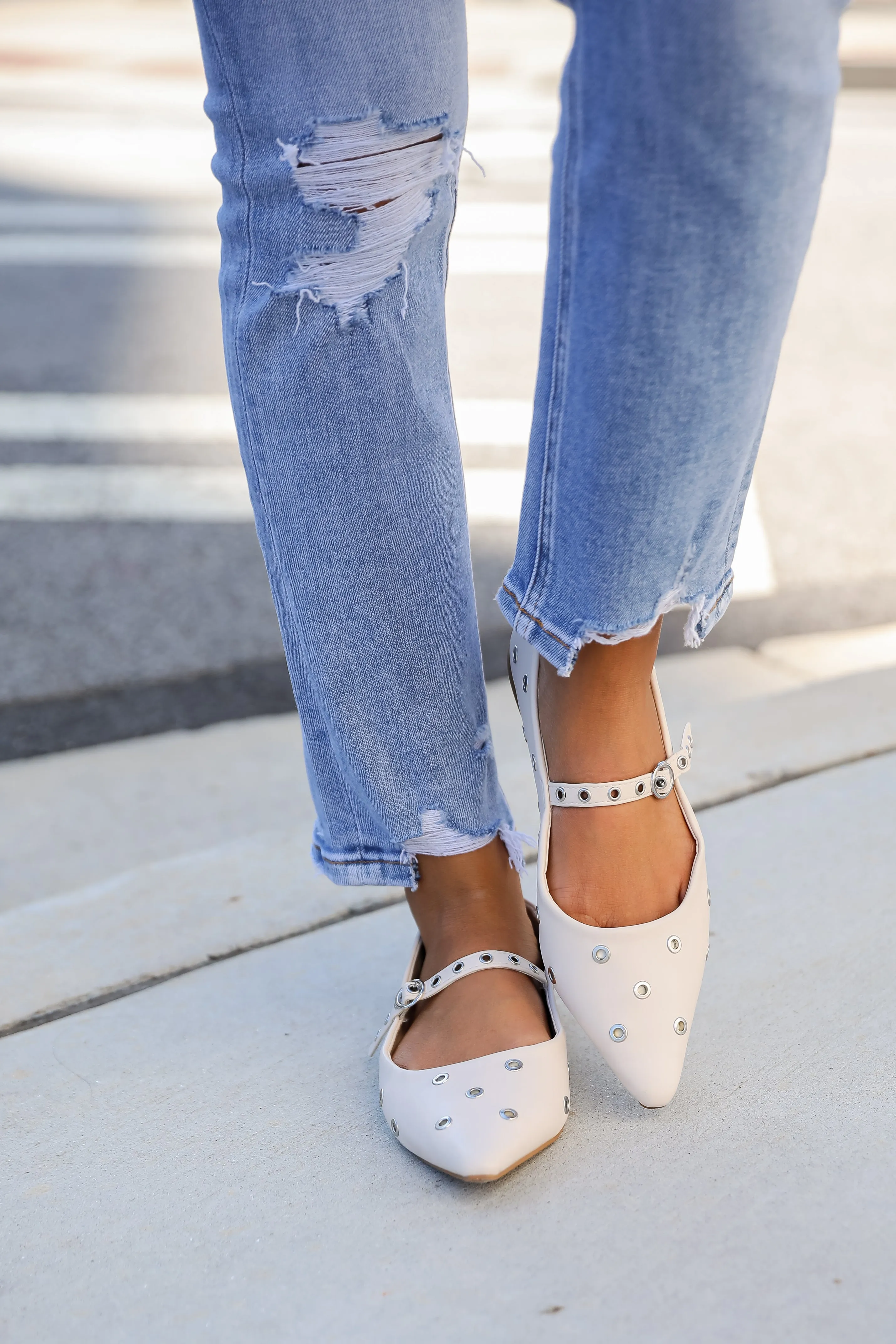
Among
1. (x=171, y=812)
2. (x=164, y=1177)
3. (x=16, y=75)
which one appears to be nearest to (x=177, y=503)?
(x=171, y=812)

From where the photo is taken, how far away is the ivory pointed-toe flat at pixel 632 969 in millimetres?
698

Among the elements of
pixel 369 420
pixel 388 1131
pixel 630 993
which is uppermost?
pixel 369 420

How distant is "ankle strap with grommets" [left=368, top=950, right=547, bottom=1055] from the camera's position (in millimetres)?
767

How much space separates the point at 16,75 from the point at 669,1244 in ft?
33.5

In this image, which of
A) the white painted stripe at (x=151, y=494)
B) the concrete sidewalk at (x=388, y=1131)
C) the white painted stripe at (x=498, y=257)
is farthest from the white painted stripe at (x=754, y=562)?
the white painted stripe at (x=498, y=257)

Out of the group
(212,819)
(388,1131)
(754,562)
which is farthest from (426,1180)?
(754,562)

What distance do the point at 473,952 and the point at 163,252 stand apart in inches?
154

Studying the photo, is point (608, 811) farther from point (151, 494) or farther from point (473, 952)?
point (151, 494)

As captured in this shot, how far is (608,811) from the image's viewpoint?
0.72 metres

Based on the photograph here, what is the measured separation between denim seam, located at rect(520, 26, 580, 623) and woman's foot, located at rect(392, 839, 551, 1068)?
21 cm

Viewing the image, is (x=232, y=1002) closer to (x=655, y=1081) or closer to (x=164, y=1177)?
(x=164, y=1177)

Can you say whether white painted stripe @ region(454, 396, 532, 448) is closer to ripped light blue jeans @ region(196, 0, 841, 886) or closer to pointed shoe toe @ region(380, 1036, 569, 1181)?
ripped light blue jeans @ region(196, 0, 841, 886)

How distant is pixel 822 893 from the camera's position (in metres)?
0.95

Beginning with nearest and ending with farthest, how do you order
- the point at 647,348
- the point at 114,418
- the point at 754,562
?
the point at 647,348
the point at 754,562
the point at 114,418
